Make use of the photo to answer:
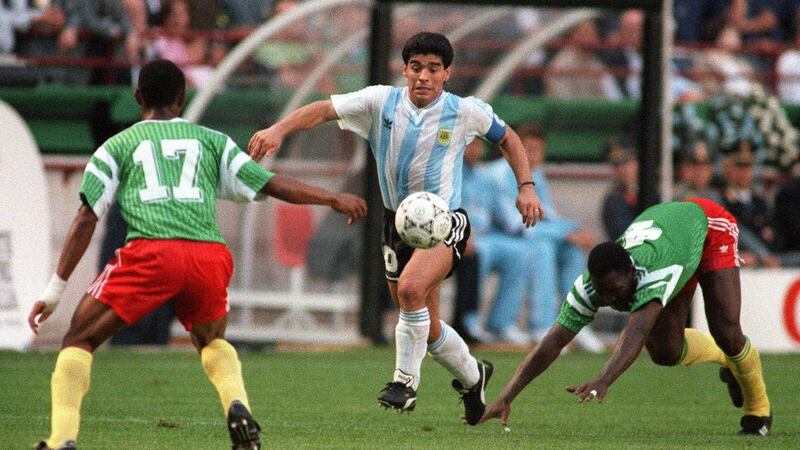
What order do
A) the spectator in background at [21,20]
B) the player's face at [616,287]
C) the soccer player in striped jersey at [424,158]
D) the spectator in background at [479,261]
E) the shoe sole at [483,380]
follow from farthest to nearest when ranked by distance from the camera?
the spectator in background at [21,20] < the spectator in background at [479,261] < the shoe sole at [483,380] < the soccer player in striped jersey at [424,158] < the player's face at [616,287]

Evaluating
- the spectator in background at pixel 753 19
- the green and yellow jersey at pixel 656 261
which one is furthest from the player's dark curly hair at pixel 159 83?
the spectator in background at pixel 753 19

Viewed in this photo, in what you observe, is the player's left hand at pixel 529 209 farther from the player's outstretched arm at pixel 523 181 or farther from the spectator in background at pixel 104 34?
the spectator in background at pixel 104 34

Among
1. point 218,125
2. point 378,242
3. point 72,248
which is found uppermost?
point 72,248

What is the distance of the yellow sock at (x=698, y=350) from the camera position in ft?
29.6

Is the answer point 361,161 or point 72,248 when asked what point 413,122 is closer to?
point 72,248

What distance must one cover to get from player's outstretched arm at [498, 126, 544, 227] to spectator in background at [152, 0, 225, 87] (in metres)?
8.31

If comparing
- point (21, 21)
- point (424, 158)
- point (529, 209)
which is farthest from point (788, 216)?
point (529, 209)

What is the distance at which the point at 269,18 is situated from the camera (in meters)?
17.8

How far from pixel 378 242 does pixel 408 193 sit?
698cm

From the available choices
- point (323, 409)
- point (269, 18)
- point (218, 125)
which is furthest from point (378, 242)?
point (323, 409)

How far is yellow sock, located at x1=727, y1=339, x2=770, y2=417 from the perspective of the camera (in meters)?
8.83

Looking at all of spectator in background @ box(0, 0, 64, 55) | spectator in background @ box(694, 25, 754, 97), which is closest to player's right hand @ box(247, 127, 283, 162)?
spectator in background @ box(0, 0, 64, 55)

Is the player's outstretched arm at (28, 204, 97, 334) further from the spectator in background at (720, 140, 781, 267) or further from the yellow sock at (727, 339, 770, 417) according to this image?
the spectator in background at (720, 140, 781, 267)

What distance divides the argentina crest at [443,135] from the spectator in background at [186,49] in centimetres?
830
